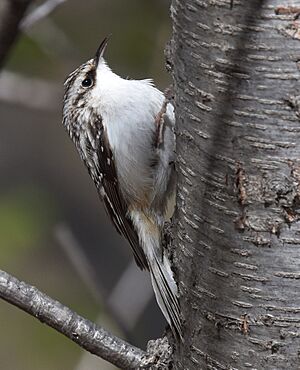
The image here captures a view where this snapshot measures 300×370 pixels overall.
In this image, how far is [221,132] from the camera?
1954mm

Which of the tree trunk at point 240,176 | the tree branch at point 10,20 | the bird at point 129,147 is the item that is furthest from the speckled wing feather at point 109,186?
the tree trunk at point 240,176

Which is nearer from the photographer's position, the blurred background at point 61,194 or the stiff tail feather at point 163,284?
the stiff tail feather at point 163,284

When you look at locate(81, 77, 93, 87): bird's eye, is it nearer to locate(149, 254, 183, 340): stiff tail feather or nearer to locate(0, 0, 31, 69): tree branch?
locate(149, 254, 183, 340): stiff tail feather

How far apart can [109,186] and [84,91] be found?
0.44m

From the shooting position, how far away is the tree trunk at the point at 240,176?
185 cm

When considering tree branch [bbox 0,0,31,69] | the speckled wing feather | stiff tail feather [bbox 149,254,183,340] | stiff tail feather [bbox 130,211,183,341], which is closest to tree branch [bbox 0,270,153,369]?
stiff tail feather [bbox 130,211,183,341]

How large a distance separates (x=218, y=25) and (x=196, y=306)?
69cm

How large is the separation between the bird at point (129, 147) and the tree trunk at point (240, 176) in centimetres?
127

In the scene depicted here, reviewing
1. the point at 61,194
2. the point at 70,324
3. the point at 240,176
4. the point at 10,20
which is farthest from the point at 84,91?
the point at 61,194

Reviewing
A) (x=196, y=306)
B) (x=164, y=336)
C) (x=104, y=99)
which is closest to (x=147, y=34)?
(x=104, y=99)

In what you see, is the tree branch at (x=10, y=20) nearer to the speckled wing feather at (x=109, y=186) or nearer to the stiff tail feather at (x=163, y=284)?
the stiff tail feather at (x=163, y=284)

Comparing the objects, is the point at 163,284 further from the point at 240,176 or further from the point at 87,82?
the point at 240,176

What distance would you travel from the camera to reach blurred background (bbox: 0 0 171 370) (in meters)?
4.26

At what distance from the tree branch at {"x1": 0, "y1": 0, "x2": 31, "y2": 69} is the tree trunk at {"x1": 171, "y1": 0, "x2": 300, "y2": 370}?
0.56m
